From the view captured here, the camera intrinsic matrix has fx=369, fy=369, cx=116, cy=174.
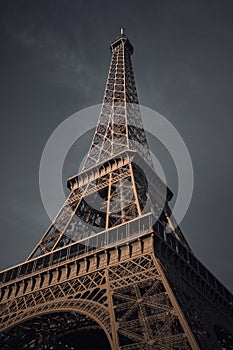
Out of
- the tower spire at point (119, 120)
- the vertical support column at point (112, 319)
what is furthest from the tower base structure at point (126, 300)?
the tower spire at point (119, 120)

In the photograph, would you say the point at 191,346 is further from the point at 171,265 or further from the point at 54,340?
the point at 54,340

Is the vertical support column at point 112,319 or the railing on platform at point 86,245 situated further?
the railing on platform at point 86,245

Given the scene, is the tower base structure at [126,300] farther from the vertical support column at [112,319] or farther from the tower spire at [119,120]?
the tower spire at [119,120]

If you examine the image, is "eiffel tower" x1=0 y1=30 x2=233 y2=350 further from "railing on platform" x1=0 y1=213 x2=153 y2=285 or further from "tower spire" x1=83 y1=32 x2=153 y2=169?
"tower spire" x1=83 y1=32 x2=153 y2=169

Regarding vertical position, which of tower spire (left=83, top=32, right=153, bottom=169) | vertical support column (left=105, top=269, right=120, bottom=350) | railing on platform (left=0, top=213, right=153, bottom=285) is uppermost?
tower spire (left=83, top=32, right=153, bottom=169)

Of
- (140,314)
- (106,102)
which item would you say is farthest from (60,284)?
(106,102)

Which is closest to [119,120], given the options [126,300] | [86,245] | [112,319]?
[86,245]

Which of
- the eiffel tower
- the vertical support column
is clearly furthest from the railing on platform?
the vertical support column

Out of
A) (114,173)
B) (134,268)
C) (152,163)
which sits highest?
(152,163)

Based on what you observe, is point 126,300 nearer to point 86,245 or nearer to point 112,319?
point 112,319
